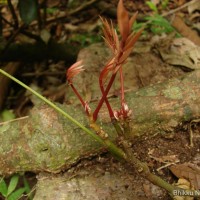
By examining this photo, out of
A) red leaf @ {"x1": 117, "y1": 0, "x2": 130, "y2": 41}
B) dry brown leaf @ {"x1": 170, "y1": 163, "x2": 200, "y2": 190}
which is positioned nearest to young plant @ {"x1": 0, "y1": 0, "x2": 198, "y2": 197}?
red leaf @ {"x1": 117, "y1": 0, "x2": 130, "y2": 41}

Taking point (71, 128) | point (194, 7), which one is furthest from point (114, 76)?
point (194, 7)

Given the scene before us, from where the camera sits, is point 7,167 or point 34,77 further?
point 34,77

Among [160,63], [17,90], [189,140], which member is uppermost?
[160,63]

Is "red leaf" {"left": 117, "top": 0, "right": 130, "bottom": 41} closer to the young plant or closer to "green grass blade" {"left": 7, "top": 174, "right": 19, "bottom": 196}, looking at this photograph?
the young plant

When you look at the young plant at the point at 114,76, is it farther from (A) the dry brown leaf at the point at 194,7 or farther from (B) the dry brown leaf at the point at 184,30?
(A) the dry brown leaf at the point at 194,7

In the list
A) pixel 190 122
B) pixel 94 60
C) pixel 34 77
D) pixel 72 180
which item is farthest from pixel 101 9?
pixel 72 180

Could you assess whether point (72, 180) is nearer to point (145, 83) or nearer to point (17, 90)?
point (145, 83)
